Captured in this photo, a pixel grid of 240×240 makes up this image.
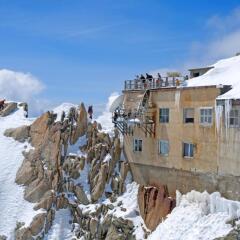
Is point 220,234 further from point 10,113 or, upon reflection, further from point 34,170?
point 10,113

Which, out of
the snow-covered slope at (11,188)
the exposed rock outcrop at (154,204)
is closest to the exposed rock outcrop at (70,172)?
the snow-covered slope at (11,188)

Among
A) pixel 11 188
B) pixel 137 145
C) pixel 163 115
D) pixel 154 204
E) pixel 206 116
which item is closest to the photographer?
pixel 206 116

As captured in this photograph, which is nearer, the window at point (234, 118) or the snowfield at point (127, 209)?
the snowfield at point (127, 209)

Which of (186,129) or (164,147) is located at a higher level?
(186,129)

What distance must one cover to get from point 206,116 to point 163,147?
5.91 metres

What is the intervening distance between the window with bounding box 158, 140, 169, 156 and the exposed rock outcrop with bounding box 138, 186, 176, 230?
295cm

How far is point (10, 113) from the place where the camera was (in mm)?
59469

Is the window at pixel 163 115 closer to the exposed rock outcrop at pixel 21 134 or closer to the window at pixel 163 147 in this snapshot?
the window at pixel 163 147

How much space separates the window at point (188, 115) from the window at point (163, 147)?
3035 millimetres

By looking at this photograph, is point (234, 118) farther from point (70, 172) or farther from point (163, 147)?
point (70, 172)

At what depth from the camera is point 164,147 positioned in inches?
1766

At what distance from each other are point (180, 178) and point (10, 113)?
2482 centimetres

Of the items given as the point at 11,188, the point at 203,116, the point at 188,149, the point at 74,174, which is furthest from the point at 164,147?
the point at 11,188

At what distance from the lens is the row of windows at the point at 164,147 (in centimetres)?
4206
